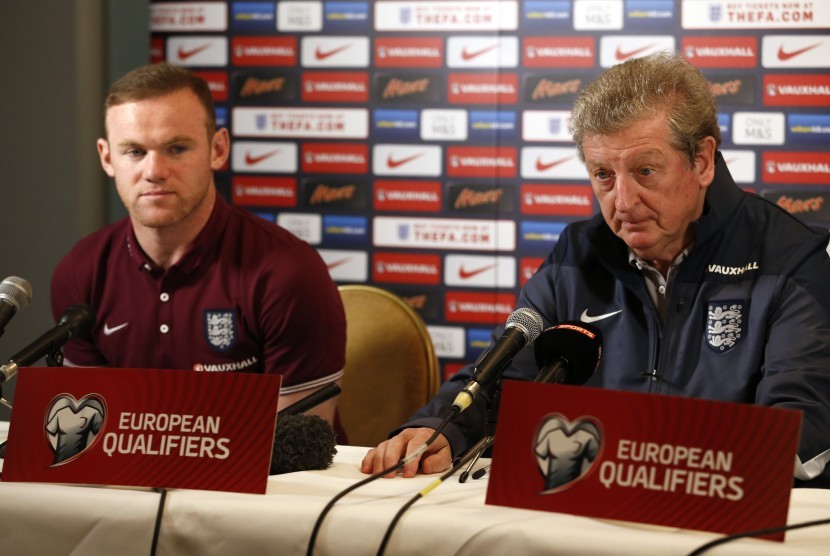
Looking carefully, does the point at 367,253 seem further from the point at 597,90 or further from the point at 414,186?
the point at 597,90

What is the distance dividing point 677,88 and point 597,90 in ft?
0.46

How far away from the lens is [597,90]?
1.63m

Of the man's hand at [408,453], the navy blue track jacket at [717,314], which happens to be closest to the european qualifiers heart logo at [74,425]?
the man's hand at [408,453]

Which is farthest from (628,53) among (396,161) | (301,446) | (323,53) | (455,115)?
(301,446)

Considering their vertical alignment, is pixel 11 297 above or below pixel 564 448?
above

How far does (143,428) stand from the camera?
122 cm

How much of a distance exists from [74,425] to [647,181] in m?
1.00

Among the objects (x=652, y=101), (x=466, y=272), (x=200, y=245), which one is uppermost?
(x=652, y=101)

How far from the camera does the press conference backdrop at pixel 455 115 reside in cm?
400

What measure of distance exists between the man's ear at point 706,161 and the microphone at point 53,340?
1091mm

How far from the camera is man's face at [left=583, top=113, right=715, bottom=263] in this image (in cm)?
160

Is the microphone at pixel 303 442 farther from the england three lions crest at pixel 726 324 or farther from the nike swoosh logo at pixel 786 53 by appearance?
the nike swoosh logo at pixel 786 53

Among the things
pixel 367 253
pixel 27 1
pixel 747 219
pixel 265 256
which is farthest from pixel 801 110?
pixel 27 1

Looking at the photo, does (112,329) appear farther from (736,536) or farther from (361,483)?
(736,536)
